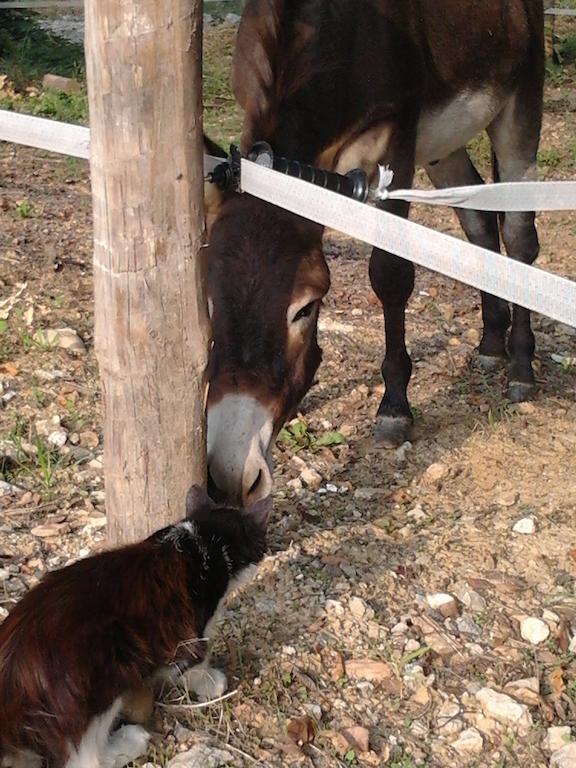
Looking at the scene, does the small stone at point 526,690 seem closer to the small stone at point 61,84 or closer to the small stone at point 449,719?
the small stone at point 449,719

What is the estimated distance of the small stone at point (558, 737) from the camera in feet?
8.60

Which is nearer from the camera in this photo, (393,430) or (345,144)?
(345,144)

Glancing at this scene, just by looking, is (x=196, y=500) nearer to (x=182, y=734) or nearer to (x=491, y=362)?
(x=182, y=734)

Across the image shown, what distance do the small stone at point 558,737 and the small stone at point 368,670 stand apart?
45cm

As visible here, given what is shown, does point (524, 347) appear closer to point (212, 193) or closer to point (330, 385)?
point (330, 385)

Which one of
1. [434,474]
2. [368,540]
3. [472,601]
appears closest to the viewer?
[472,601]

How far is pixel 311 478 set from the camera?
3953 mm

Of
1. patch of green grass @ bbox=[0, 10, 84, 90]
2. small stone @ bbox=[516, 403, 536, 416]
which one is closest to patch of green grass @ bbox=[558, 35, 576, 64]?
patch of green grass @ bbox=[0, 10, 84, 90]

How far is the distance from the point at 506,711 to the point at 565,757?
0.67ft

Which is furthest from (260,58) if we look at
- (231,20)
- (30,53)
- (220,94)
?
(231,20)

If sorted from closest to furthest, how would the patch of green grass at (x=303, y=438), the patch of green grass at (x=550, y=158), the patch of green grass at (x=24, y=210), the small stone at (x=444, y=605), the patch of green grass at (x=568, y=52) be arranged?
the small stone at (x=444, y=605), the patch of green grass at (x=303, y=438), the patch of green grass at (x=24, y=210), the patch of green grass at (x=550, y=158), the patch of green grass at (x=568, y=52)

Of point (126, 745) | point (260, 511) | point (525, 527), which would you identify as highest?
point (260, 511)

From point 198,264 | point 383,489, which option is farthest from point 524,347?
point 198,264

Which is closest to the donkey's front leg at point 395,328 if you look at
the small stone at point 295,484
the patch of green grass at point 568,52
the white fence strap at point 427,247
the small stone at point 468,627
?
the small stone at point 295,484
